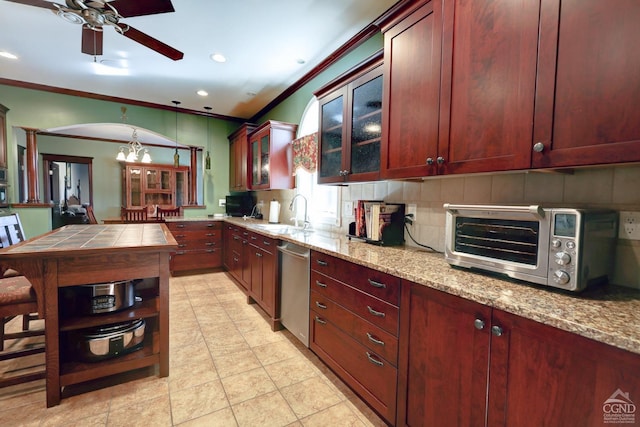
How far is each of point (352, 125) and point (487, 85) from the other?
1.13 meters

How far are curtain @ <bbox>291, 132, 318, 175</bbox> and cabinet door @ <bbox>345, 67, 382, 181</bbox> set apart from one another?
86 cm

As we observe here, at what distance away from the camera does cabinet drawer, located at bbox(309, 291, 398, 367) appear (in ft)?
4.83

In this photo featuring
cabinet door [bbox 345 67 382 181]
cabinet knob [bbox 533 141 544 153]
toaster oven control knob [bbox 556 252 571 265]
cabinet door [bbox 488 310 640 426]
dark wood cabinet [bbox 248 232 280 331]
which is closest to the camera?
cabinet door [bbox 488 310 640 426]

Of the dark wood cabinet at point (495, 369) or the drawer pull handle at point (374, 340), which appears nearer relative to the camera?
the dark wood cabinet at point (495, 369)

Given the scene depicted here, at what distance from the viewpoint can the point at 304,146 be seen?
3.37 meters

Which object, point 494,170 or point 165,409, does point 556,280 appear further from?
point 165,409

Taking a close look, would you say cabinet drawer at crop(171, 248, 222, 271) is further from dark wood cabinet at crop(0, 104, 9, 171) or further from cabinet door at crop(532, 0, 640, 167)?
cabinet door at crop(532, 0, 640, 167)

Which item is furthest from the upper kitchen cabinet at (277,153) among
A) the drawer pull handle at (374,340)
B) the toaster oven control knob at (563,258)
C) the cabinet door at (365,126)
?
the toaster oven control knob at (563,258)

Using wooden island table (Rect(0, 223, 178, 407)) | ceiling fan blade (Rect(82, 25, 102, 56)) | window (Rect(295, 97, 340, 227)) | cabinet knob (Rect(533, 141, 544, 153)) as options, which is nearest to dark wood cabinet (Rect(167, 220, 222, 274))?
window (Rect(295, 97, 340, 227))

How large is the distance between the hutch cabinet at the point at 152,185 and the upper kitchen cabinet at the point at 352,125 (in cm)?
682

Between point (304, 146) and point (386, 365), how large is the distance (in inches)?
99.1

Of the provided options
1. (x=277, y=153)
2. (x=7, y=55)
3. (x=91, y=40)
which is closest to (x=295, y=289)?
(x=277, y=153)

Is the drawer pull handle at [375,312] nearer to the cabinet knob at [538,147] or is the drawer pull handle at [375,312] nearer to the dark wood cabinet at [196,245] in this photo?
the cabinet knob at [538,147]

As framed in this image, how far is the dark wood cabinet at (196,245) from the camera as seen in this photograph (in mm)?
4332
